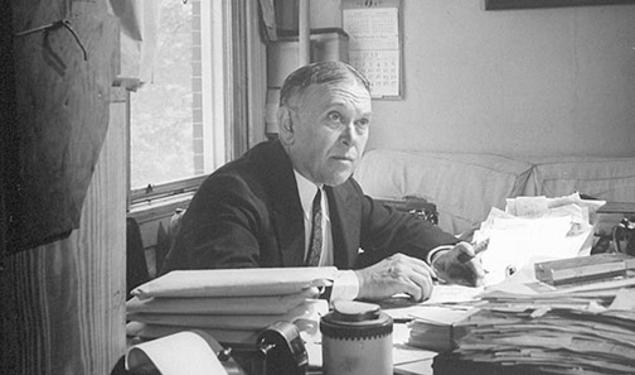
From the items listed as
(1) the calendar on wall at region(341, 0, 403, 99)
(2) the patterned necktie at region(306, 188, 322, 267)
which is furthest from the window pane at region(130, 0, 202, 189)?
(2) the patterned necktie at region(306, 188, 322, 267)

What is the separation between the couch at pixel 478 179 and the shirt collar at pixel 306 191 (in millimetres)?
1697

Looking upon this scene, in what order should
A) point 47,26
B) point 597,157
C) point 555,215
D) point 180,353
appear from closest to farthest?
point 47,26 → point 180,353 → point 555,215 → point 597,157

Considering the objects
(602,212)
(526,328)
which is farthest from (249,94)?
(526,328)

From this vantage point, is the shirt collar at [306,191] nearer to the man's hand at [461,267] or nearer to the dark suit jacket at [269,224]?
the dark suit jacket at [269,224]

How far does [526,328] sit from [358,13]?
11.9 ft

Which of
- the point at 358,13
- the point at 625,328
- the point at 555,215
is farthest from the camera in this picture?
the point at 358,13

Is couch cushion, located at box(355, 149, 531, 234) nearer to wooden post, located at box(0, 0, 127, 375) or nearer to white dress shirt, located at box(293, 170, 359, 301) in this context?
white dress shirt, located at box(293, 170, 359, 301)

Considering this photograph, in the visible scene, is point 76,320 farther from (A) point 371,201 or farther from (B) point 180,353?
(A) point 371,201

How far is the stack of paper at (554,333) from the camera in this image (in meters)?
1.01

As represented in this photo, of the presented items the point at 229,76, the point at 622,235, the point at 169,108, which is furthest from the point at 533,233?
the point at 229,76

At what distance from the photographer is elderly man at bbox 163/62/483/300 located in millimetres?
1870

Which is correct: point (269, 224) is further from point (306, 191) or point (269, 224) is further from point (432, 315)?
point (432, 315)

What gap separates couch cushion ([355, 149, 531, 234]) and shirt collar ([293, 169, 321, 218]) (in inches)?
73.2

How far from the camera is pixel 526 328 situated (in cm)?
107
